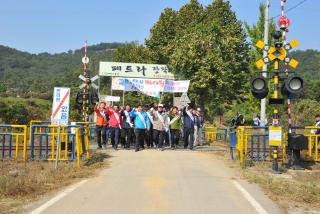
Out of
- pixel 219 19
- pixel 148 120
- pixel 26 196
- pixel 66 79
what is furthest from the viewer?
pixel 66 79

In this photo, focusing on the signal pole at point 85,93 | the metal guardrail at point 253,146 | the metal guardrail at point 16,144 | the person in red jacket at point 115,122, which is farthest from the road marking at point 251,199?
the signal pole at point 85,93

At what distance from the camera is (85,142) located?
1397 cm

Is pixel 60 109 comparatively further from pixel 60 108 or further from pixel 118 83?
pixel 118 83

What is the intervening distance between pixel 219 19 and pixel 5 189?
3600 centimetres

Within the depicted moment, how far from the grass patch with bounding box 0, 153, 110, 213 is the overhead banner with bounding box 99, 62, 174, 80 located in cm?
1250

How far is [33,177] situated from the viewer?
10492 millimetres

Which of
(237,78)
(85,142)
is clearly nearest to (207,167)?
(85,142)

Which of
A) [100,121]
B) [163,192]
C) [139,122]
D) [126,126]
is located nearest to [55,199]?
[163,192]

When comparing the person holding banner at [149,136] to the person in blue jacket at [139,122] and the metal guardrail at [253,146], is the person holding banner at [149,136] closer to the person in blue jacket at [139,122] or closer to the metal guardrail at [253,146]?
the person in blue jacket at [139,122]

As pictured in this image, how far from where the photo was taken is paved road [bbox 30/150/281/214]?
763 cm

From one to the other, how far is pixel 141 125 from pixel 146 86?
8.68 m

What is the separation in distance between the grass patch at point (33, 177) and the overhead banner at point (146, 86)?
10.8m

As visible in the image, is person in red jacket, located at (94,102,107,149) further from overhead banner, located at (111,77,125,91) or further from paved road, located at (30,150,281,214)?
overhead banner, located at (111,77,125,91)

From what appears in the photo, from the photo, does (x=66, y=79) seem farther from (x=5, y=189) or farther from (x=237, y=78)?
(x=5, y=189)
